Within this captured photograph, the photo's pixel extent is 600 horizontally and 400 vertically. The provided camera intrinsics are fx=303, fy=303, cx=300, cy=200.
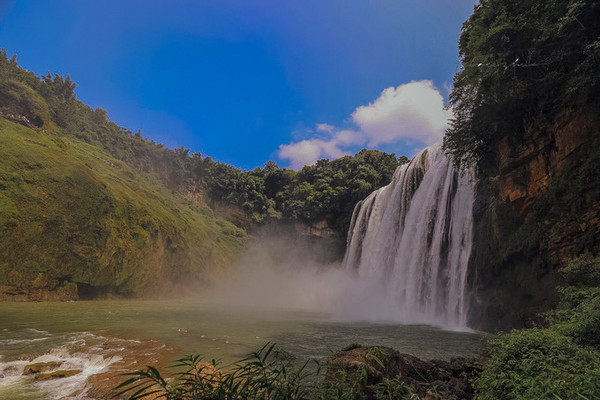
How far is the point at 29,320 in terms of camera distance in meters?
10.8

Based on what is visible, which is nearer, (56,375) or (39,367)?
(56,375)

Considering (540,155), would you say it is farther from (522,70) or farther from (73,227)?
(73,227)

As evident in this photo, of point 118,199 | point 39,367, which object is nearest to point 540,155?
point 39,367

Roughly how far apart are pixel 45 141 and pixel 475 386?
30154 millimetres

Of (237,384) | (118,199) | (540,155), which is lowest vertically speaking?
(237,384)

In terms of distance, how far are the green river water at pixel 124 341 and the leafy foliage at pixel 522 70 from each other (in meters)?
7.78

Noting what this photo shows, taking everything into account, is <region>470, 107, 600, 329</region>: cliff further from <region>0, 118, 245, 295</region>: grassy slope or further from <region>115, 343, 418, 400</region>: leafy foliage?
<region>0, 118, 245, 295</region>: grassy slope

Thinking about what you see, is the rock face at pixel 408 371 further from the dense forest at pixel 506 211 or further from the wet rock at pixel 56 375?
the wet rock at pixel 56 375

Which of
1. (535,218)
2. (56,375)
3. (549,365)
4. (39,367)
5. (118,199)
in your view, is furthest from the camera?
(118,199)

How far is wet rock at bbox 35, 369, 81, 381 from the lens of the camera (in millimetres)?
5391

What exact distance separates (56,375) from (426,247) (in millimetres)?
16557

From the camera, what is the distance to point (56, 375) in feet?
18.1

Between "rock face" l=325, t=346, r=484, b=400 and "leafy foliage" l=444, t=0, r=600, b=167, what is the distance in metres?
8.47

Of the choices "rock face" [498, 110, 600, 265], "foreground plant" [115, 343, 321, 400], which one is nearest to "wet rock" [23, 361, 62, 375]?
"foreground plant" [115, 343, 321, 400]
